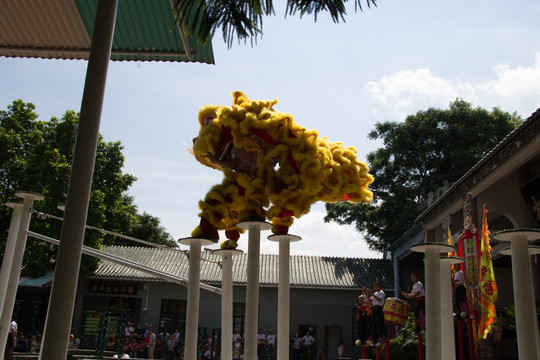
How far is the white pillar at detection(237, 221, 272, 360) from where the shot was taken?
395cm

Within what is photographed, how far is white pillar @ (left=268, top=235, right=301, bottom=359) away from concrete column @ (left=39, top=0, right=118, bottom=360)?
2273mm

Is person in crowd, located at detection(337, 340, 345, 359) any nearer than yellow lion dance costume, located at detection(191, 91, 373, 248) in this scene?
No

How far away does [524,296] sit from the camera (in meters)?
4.16

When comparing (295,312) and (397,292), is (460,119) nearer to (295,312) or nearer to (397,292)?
(397,292)

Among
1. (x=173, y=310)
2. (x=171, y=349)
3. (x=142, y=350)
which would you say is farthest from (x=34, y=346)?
(x=173, y=310)

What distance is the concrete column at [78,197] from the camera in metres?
2.48

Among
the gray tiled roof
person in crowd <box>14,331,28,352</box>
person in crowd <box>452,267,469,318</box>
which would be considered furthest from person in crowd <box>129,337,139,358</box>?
person in crowd <box>452,267,469,318</box>

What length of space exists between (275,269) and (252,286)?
55.4ft

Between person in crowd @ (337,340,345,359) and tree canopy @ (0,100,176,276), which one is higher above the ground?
tree canopy @ (0,100,176,276)

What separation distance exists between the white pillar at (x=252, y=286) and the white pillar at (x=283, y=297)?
0.42 m

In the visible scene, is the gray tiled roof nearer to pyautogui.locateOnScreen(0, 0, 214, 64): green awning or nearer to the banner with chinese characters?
the banner with chinese characters

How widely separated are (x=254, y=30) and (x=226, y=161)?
153 centimetres

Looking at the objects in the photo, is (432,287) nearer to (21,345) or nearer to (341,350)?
(21,345)

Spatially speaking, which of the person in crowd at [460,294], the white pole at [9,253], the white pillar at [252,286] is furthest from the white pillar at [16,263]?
the person in crowd at [460,294]
